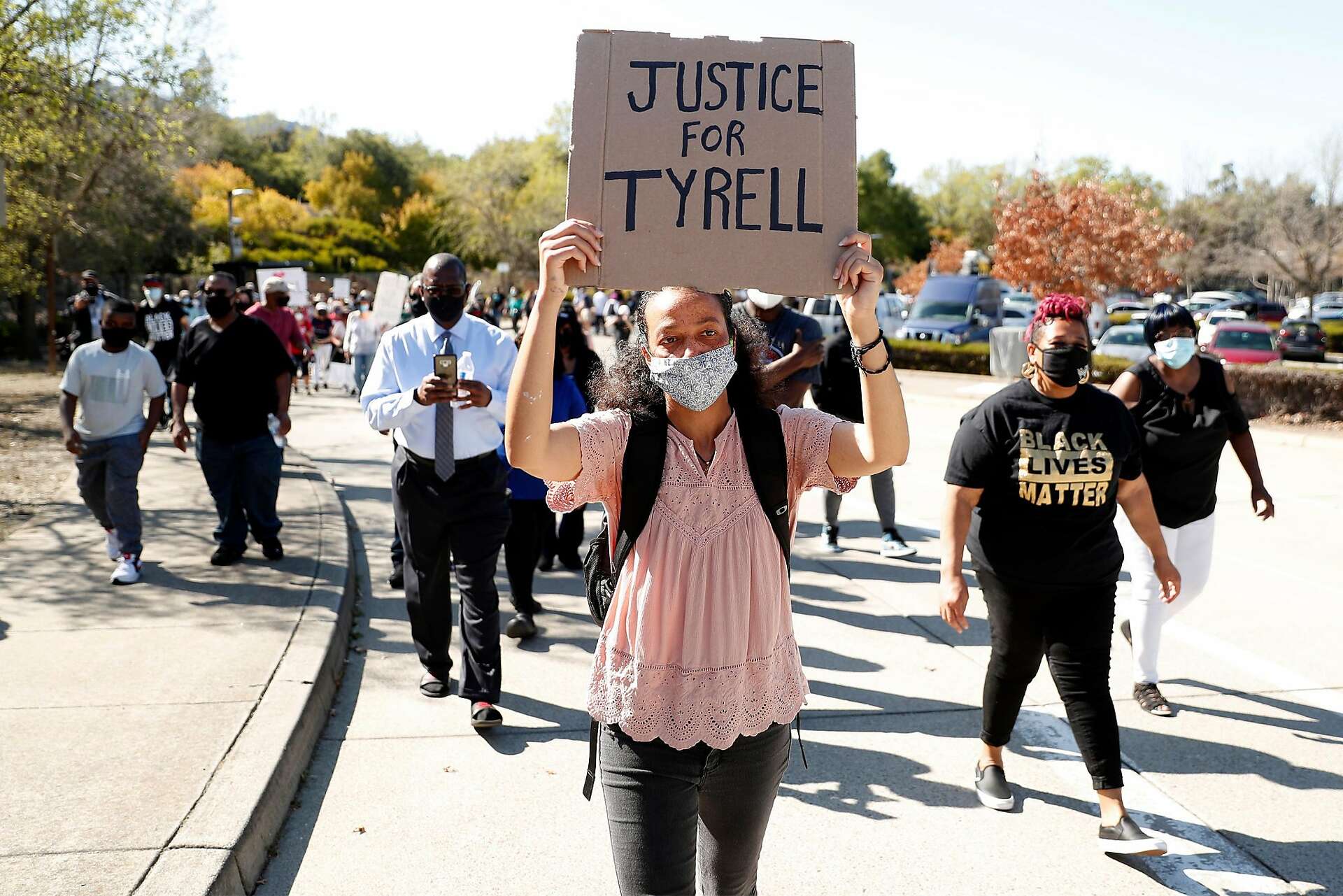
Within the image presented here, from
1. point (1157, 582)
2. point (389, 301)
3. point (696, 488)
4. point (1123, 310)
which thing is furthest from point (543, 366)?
point (1123, 310)

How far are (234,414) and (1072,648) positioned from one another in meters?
5.70

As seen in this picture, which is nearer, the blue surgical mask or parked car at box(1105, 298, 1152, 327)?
the blue surgical mask

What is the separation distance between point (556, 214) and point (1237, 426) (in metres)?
54.1

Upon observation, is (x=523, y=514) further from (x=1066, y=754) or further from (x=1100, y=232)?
(x=1100, y=232)

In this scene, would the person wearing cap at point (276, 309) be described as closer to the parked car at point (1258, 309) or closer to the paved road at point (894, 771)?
the paved road at point (894, 771)

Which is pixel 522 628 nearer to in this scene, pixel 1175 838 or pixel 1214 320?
pixel 1175 838

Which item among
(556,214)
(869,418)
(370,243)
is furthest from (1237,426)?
(370,243)

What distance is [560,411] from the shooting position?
7.03m

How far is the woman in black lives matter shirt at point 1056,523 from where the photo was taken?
3961mm

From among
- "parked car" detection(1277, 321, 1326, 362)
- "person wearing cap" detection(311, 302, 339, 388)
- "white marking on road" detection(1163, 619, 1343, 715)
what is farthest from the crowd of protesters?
"parked car" detection(1277, 321, 1326, 362)

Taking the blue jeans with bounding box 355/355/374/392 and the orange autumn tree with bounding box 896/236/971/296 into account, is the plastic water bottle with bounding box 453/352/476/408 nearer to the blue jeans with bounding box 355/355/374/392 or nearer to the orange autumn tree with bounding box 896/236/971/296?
the blue jeans with bounding box 355/355/374/392

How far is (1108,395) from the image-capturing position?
418 centimetres

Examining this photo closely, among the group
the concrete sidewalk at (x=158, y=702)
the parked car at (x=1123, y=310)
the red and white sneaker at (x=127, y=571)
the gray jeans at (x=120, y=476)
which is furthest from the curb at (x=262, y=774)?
the parked car at (x=1123, y=310)

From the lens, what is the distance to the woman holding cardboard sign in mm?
2574
